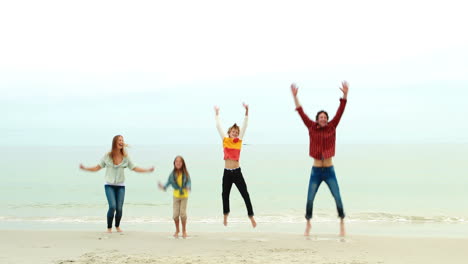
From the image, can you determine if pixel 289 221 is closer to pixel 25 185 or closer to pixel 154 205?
pixel 154 205

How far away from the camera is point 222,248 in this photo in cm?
800

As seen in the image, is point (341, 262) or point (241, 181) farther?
point (241, 181)

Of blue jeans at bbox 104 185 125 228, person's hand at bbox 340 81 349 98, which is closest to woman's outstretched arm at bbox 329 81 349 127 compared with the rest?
person's hand at bbox 340 81 349 98

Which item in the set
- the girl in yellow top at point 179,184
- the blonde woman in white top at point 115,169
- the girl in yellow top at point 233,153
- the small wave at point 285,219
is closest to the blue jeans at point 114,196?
the blonde woman in white top at point 115,169

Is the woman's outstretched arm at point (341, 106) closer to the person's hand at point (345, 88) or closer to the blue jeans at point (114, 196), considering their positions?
the person's hand at point (345, 88)

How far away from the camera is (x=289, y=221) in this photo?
41.9ft

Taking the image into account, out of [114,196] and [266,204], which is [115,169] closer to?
[114,196]

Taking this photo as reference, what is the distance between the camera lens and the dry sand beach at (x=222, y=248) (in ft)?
23.5

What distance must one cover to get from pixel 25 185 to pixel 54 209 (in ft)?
32.2

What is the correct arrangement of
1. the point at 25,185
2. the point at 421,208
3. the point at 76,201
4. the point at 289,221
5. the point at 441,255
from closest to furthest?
the point at 441,255 < the point at 289,221 < the point at 421,208 < the point at 76,201 < the point at 25,185

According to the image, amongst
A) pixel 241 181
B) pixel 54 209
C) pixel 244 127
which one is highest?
pixel 244 127

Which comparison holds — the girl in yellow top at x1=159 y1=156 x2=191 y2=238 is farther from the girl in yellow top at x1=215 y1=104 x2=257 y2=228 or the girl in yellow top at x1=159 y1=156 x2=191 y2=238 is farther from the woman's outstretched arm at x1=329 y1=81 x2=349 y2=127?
the woman's outstretched arm at x1=329 y1=81 x2=349 y2=127

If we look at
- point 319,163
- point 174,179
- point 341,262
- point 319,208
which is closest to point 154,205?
point 319,208

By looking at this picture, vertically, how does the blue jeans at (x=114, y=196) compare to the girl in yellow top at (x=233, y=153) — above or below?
below
